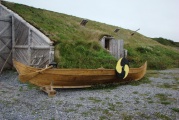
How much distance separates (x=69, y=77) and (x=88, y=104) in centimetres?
289

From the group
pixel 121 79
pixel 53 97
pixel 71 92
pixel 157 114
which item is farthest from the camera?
pixel 121 79

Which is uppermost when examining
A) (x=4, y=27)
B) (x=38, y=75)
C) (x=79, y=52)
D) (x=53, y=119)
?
(x=4, y=27)

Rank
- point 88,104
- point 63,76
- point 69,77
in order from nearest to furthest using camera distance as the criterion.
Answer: point 88,104 < point 63,76 < point 69,77

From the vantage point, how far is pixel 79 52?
65.9 feet

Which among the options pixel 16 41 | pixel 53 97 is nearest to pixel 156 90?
pixel 53 97

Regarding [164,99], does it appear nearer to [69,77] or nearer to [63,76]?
[69,77]

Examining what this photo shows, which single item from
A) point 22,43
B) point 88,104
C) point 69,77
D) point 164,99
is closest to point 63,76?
point 69,77

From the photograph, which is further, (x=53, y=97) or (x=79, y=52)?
(x=79, y=52)

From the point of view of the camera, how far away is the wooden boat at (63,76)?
450 inches

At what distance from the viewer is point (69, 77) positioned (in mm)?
12242

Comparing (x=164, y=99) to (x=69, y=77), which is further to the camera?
(x=69, y=77)

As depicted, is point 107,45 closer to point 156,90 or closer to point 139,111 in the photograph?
point 156,90

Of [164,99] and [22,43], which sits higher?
[22,43]

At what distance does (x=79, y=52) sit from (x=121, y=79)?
6441 mm
